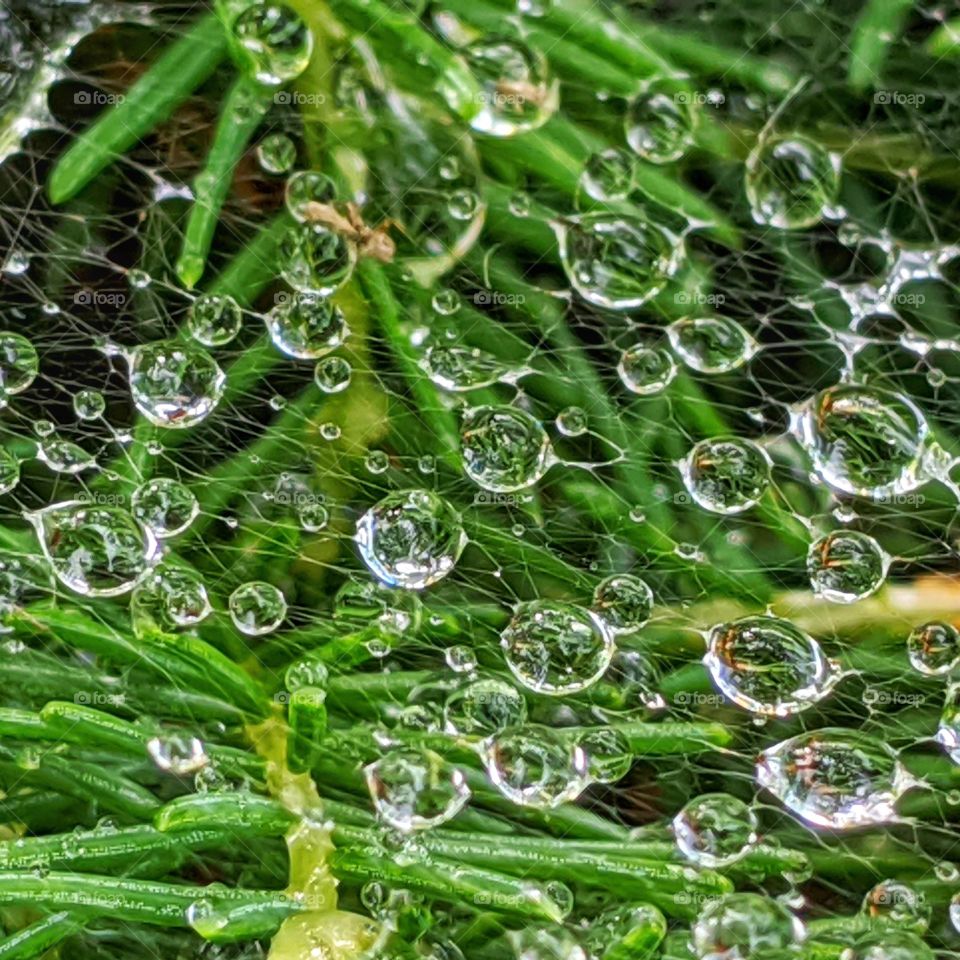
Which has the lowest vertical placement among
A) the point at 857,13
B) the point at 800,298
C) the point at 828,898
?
the point at 828,898

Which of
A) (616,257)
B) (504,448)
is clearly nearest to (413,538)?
(504,448)

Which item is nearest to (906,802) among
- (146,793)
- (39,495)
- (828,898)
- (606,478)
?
(828,898)

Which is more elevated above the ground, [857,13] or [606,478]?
[857,13]

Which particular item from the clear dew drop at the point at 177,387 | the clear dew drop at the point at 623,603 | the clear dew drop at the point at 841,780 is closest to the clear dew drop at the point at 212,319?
the clear dew drop at the point at 177,387

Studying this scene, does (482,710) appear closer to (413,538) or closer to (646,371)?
(413,538)

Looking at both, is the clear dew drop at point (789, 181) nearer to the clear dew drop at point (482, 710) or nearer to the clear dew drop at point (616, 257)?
the clear dew drop at point (616, 257)

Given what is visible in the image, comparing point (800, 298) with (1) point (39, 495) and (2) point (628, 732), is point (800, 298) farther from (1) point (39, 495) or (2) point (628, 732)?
(1) point (39, 495)

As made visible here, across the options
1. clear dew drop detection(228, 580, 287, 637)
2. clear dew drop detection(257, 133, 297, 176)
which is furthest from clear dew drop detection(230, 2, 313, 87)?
clear dew drop detection(228, 580, 287, 637)

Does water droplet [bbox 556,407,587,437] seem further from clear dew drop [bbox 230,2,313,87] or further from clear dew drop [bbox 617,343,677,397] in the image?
clear dew drop [bbox 230,2,313,87]
